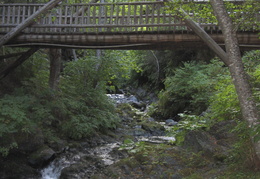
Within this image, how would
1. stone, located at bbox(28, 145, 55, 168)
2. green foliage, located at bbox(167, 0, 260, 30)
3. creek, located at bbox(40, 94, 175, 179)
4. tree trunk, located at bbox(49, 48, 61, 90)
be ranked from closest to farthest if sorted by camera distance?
1. green foliage, located at bbox(167, 0, 260, 30)
2. creek, located at bbox(40, 94, 175, 179)
3. stone, located at bbox(28, 145, 55, 168)
4. tree trunk, located at bbox(49, 48, 61, 90)

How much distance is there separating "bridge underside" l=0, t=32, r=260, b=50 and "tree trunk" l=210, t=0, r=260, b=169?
1861mm

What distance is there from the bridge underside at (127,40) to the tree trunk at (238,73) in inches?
73.2

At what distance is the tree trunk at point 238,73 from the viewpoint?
411cm

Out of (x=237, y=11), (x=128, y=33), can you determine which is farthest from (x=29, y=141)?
(x=237, y=11)

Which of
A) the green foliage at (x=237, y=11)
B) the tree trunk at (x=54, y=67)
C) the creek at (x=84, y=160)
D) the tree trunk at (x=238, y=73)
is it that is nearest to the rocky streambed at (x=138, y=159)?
the creek at (x=84, y=160)

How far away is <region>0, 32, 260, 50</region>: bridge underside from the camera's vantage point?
6.48 metres

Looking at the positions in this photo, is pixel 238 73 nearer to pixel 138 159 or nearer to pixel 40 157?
pixel 138 159

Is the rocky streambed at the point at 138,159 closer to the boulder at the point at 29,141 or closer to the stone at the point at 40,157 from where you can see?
the stone at the point at 40,157

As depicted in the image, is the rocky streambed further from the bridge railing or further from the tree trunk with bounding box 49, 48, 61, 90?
the bridge railing

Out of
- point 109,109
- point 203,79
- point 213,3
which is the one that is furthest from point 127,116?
point 213,3

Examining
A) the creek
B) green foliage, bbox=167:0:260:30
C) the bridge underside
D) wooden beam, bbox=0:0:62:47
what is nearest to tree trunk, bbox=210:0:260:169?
green foliage, bbox=167:0:260:30

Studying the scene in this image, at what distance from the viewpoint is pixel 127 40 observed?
6.98 meters

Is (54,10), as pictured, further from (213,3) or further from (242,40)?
(242,40)

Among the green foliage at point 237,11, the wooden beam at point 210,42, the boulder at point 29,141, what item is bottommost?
the boulder at point 29,141
